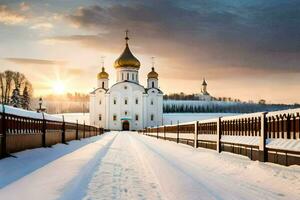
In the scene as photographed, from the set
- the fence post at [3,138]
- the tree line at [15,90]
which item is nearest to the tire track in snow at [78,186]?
the fence post at [3,138]

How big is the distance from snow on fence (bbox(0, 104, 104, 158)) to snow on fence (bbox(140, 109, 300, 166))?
797 centimetres

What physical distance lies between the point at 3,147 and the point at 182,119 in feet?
457

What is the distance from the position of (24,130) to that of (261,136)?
9.20m

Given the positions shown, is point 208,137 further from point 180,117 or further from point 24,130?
point 180,117

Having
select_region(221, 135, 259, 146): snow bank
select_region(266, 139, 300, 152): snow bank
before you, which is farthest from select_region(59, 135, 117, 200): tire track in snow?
select_region(221, 135, 259, 146): snow bank

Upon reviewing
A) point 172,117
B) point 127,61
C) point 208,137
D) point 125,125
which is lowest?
point 125,125

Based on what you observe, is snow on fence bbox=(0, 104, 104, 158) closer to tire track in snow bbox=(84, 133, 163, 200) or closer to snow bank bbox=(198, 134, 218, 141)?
tire track in snow bbox=(84, 133, 163, 200)

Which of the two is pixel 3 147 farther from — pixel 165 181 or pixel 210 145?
pixel 210 145

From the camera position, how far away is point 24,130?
17625mm

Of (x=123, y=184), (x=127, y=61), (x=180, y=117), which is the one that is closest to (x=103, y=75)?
(x=127, y=61)

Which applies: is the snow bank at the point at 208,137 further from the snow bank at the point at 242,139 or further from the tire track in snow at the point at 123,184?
the tire track in snow at the point at 123,184

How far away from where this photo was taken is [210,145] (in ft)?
70.8

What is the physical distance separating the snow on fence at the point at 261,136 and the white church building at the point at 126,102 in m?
103

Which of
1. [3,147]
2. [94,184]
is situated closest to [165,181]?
[94,184]
